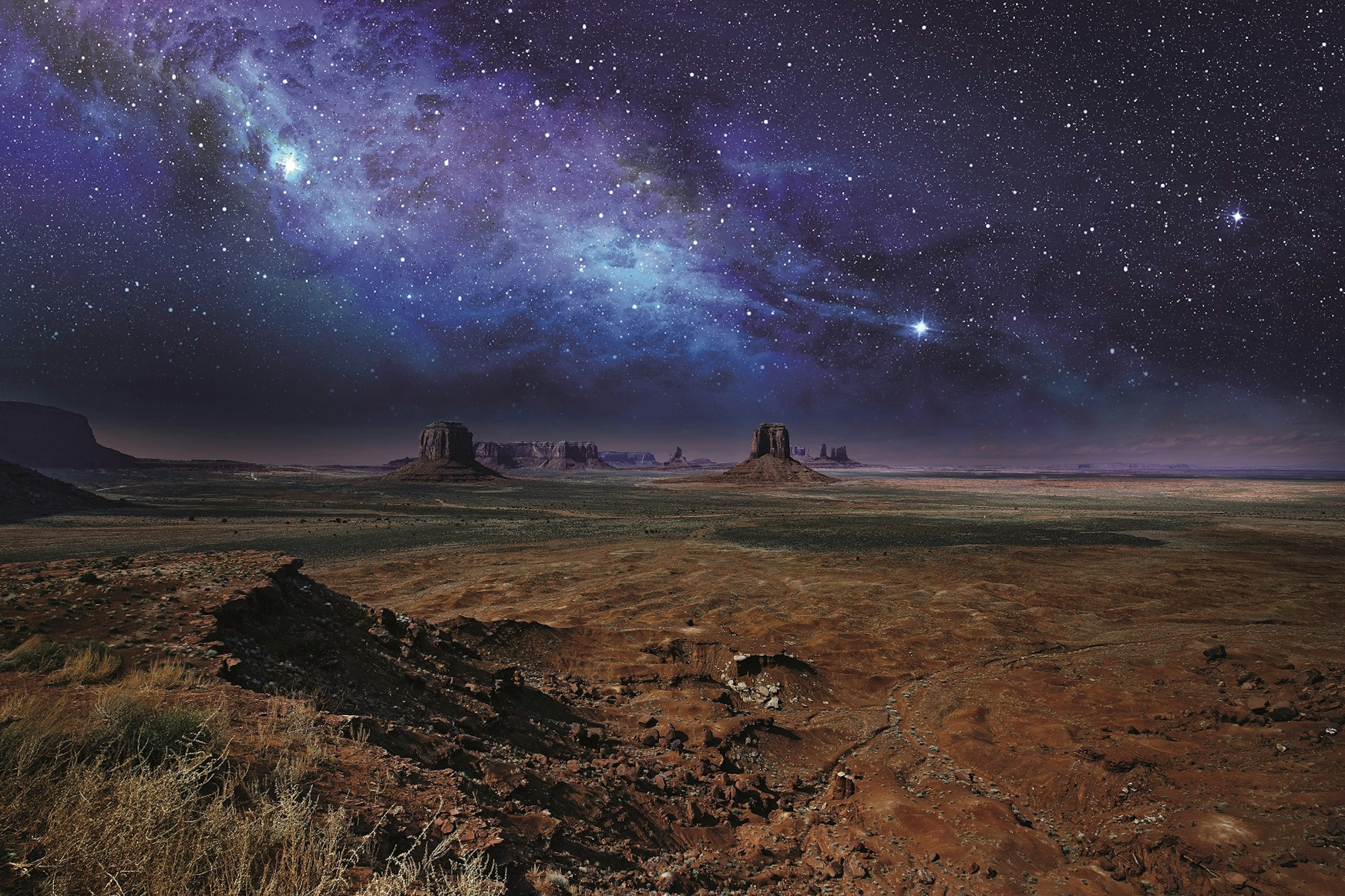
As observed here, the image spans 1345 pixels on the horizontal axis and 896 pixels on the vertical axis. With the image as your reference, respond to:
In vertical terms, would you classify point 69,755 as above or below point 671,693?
above

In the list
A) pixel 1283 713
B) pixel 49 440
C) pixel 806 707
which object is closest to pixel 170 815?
pixel 806 707

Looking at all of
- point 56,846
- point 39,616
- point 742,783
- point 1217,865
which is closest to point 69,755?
point 56,846

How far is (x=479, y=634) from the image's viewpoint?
47.6 ft

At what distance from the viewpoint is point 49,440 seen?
15000 centimetres

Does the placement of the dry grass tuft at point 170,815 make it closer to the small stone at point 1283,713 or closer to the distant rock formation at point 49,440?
the small stone at point 1283,713

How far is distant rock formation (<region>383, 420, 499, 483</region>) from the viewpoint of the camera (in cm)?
14900

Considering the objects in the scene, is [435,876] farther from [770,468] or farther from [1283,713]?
[770,468]

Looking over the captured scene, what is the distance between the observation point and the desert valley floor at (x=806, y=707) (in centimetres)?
677

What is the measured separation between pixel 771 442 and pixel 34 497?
15132 centimetres

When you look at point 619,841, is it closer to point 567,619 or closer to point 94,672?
point 94,672

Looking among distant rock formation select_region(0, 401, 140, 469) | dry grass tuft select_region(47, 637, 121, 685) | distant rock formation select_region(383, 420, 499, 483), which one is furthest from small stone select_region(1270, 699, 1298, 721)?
distant rock formation select_region(0, 401, 140, 469)

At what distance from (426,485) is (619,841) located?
12942cm

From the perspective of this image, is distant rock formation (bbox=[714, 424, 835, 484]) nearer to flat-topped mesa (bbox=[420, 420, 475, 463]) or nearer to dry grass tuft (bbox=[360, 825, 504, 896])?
flat-topped mesa (bbox=[420, 420, 475, 463])

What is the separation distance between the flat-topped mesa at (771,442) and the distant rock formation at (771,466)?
0.11 m
